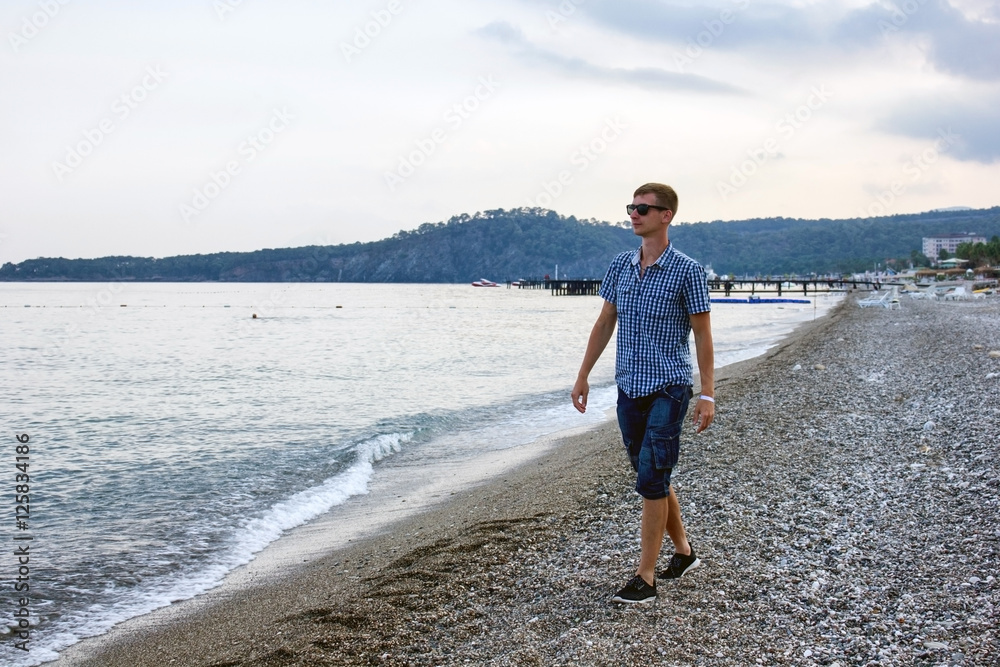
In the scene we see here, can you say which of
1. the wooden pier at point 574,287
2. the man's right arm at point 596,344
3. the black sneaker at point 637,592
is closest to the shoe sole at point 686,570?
the black sneaker at point 637,592

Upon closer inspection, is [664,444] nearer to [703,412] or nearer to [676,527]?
[703,412]

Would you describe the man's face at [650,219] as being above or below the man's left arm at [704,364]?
above

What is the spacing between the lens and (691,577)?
14.6ft

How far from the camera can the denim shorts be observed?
3.94 meters

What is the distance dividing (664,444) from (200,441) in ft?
36.1

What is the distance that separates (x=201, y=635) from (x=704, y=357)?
146 inches

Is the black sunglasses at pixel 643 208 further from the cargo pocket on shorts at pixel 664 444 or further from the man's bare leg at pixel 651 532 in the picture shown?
the man's bare leg at pixel 651 532

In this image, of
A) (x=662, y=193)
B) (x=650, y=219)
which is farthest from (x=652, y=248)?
(x=662, y=193)

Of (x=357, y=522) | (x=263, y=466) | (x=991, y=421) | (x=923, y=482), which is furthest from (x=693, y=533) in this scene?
(x=263, y=466)

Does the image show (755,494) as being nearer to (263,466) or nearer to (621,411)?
(621,411)

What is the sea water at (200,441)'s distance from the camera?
22.0 ft

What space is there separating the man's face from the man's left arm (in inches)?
19.1

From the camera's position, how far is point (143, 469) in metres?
11.0

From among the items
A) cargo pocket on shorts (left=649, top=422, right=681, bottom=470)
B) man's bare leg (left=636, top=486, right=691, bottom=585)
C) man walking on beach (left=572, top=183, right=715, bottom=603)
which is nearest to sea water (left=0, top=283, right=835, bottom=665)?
man's bare leg (left=636, top=486, right=691, bottom=585)
